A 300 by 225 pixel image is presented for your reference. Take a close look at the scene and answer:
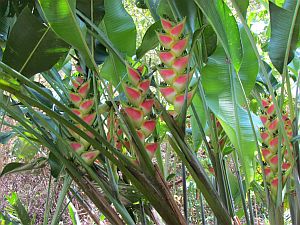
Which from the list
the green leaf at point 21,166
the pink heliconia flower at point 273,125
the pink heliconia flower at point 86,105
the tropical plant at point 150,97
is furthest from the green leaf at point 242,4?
the green leaf at point 21,166

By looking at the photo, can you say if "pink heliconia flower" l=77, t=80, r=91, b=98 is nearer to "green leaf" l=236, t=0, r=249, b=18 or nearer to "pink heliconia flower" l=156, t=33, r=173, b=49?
"pink heliconia flower" l=156, t=33, r=173, b=49

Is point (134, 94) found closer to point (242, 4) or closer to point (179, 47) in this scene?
point (179, 47)

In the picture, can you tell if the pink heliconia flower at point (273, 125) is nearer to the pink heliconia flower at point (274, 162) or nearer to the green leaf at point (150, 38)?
the pink heliconia flower at point (274, 162)

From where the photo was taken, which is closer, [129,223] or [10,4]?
[129,223]

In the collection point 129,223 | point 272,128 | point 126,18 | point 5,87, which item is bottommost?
point 129,223

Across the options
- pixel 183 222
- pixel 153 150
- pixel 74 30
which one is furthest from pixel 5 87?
pixel 183 222

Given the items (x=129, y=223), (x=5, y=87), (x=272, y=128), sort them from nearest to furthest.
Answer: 1. (x=5, y=87)
2. (x=129, y=223)
3. (x=272, y=128)

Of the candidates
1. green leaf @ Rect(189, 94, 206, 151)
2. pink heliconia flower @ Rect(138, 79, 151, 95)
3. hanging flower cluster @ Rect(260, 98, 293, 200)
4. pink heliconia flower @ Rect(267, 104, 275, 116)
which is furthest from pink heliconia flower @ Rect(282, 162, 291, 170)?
pink heliconia flower @ Rect(138, 79, 151, 95)

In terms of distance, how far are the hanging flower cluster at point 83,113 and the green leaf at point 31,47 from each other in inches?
3.6

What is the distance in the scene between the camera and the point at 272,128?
0.84 meters

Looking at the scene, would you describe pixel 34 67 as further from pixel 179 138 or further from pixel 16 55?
pixel 179 138

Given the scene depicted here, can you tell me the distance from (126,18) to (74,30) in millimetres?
289

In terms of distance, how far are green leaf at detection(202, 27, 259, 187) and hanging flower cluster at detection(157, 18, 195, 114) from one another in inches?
7.5

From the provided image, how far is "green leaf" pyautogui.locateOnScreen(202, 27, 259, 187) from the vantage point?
88cm
